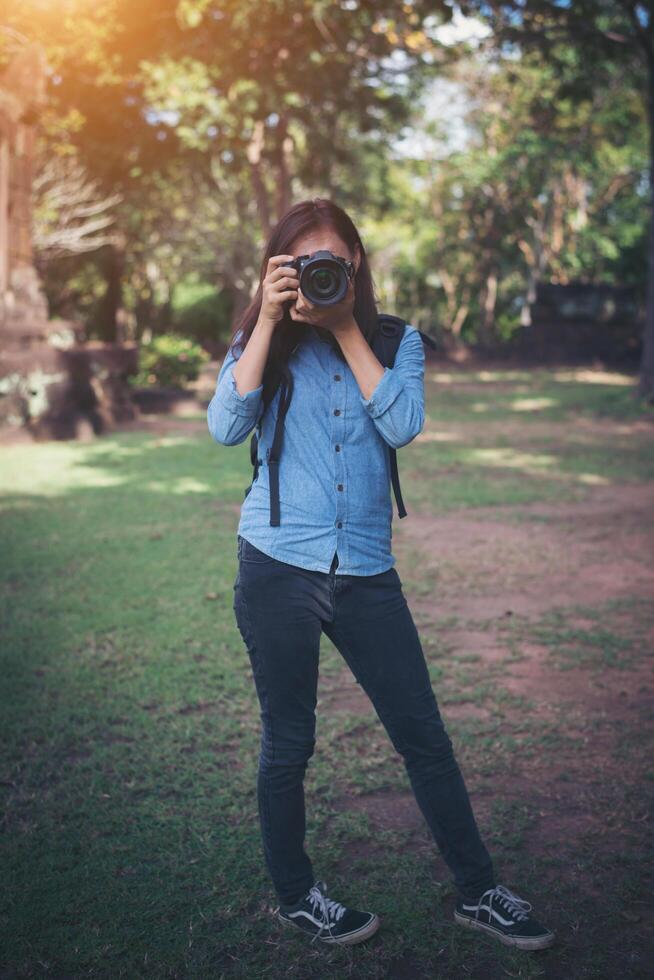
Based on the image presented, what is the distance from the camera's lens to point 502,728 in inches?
158

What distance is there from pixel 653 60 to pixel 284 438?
47.8 feet

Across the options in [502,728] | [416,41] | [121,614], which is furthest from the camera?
[416,41]

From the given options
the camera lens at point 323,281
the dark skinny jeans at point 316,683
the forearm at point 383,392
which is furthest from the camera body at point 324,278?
the dark skinny jeans at point 316,683

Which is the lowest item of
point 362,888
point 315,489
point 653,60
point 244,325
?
point 362,888

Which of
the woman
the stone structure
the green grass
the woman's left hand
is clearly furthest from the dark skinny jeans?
the stone structure

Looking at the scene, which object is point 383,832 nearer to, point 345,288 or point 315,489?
point 315,489

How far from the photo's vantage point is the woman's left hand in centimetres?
228

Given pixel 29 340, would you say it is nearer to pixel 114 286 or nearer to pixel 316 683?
pixel 316 683

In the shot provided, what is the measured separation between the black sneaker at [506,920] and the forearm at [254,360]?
1.52 meters

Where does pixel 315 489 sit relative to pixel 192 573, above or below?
above

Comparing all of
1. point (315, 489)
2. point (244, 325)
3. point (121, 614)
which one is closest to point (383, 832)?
point (315, 489)

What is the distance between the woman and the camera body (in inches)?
3.0

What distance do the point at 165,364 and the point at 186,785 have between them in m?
14.7

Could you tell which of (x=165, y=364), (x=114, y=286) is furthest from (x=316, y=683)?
(x=114, y=286)
